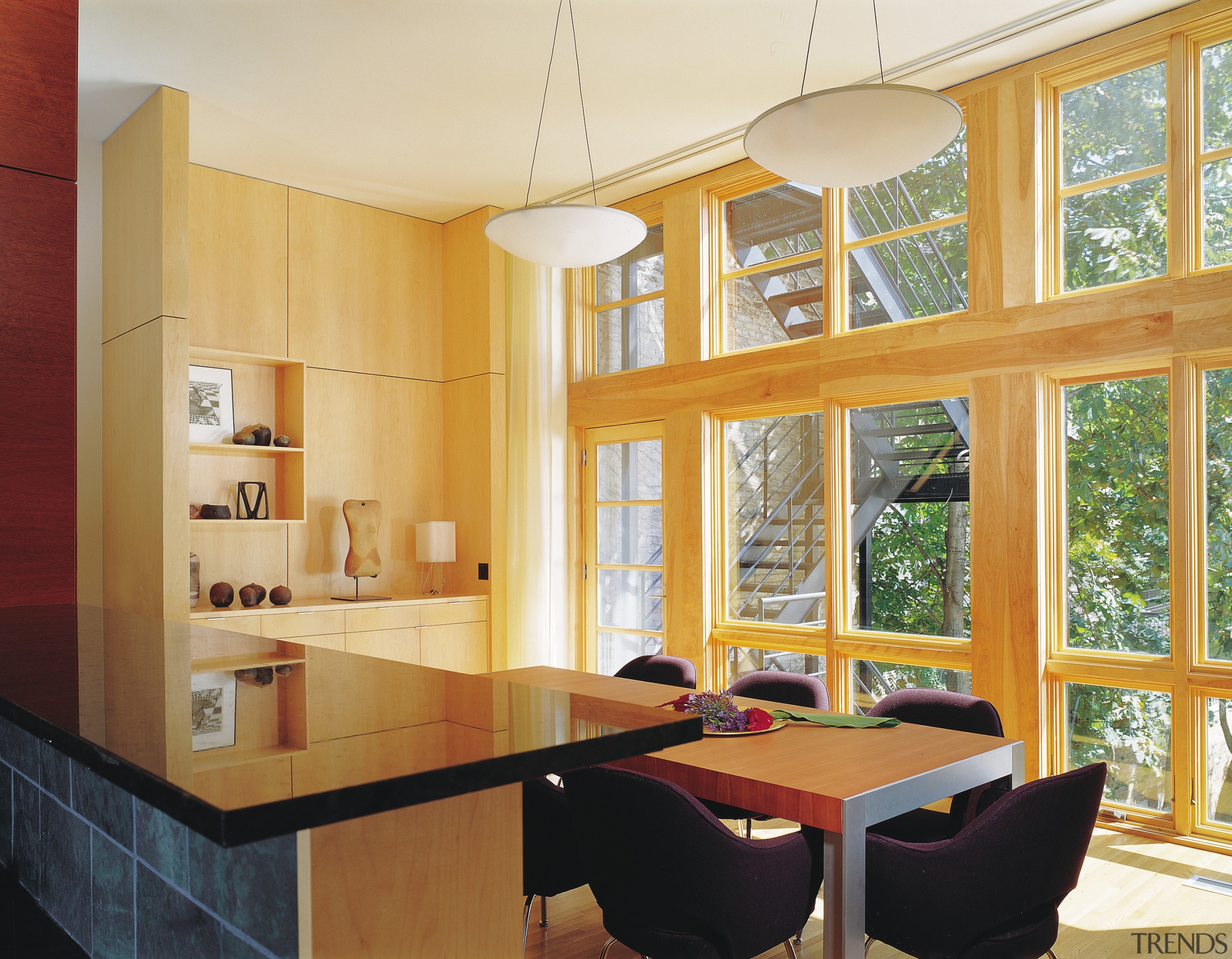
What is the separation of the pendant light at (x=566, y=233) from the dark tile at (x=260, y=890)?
2837 millimetres

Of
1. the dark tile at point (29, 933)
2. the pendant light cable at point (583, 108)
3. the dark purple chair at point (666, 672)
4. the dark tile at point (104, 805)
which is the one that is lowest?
the dark purple chair at point (666, 672)

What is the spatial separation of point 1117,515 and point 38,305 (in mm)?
4211

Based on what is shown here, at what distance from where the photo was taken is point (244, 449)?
18.5ft

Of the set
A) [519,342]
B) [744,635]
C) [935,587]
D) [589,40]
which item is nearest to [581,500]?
Result: [519,342]

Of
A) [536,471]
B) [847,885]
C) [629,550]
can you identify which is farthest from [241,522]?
[847,885]

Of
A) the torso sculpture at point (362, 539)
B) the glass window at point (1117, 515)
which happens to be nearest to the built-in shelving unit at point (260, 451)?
the torso sculpture at point (362, 539)

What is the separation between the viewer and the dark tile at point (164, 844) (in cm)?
107

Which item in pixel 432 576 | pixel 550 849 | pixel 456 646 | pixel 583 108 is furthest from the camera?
pixel 432 576

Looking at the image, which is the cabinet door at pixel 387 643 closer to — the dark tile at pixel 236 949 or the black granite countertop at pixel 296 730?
the black granite countertop at pixel 296 730

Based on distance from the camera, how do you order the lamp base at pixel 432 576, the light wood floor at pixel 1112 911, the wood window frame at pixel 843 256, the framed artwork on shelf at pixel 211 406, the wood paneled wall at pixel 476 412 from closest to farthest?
the light wood floor at pixel 1112 911 < the wood window frame at pixel 843 256 < the framed artwork on shelf at pixel 211 406 < the wood paneled wall at pixel 476 412 < the lamp base at pixel 432 576

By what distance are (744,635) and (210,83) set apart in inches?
164

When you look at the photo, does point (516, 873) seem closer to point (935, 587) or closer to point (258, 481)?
point (935, 587)

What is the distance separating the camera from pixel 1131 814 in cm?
418

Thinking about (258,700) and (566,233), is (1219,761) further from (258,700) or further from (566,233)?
(258,700)
